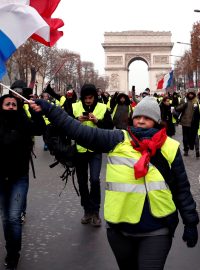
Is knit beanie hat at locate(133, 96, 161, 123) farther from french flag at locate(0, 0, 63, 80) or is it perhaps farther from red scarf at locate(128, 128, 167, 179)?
french flag at locate(0, 0, 63, 80)

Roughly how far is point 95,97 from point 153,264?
360 centimetres

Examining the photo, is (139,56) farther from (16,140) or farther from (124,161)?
(124,161)

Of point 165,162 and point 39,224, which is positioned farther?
point 39,224

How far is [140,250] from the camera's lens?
3.41 meters

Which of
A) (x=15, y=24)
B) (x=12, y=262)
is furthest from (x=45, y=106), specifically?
(x=12, y=262)

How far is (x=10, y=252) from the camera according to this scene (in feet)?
16.1

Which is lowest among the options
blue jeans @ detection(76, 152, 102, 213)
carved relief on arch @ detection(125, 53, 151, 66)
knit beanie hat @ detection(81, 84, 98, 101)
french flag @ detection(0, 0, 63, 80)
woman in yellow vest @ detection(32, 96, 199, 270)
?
blue jeans @ detection(76, 152, 102, 213)

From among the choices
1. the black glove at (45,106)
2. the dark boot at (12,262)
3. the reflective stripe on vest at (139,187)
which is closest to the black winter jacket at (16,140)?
the dark boot at (12,262)

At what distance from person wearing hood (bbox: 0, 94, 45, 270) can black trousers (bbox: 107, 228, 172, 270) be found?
1601mm

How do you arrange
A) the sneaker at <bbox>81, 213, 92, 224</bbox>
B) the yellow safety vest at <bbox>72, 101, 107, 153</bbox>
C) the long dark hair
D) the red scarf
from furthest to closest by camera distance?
the yellow safety vest at <bbox>72, 101, 107, 153</bbox>
the sneaker at <bbox>81, 213, 92, 224</bbox>
the long dark hair
the red scarf

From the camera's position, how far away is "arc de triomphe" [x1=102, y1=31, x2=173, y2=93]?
271 ft

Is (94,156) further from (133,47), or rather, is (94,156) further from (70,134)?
(133,47)

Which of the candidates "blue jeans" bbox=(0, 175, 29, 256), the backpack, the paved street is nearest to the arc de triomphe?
the paved street

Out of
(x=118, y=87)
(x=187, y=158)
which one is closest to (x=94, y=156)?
(x=187, y=158)
